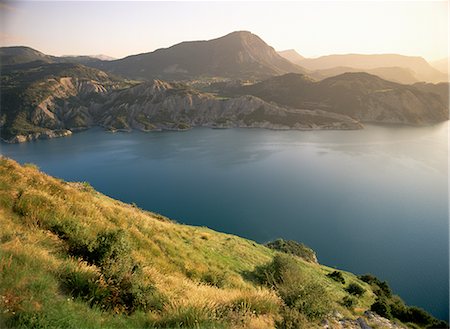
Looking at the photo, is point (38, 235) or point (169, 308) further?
point (38, 235)

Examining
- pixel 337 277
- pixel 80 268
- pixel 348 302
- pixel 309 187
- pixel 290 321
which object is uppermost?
pixel 80 268

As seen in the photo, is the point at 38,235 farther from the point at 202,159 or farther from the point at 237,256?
the point at 202,159

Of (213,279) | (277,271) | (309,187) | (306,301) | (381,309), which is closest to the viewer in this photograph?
(306,301)

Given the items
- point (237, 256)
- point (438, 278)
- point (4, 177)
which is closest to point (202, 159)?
point (438, 278)

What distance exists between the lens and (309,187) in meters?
89.5

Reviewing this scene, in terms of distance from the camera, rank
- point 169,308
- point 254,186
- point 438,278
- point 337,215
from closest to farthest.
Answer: point 169,308 → point 438,278 → point 337,215 → point 254,186

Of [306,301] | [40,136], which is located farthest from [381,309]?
[40,136]

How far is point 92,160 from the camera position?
127m

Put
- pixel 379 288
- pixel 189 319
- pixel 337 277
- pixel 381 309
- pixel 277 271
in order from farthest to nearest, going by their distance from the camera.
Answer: pixel 379 288, pixel 337 277, pixel 381 309, pixel 277 271, pixel 189 319

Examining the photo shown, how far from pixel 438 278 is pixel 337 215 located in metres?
24.4

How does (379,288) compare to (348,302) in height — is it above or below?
below

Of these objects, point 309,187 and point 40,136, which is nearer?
point 309,187

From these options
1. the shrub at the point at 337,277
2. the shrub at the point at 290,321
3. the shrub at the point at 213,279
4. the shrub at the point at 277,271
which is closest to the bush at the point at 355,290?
the shrub at the point at 337,277

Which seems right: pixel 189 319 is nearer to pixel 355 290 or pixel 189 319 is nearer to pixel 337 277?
pixel 355 290
